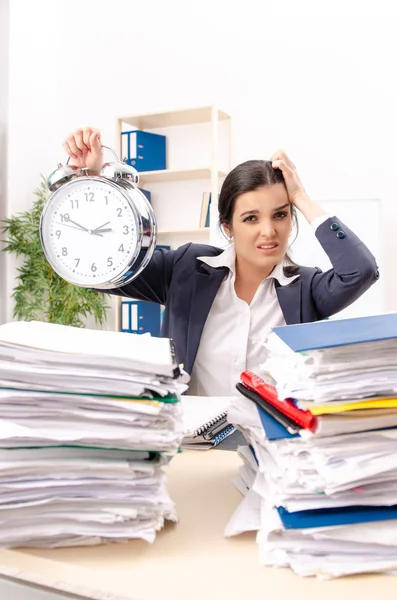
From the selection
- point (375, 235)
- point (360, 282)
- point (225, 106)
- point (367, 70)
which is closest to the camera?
point (360, 282)

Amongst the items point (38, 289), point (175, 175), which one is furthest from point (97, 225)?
point (38, 289)

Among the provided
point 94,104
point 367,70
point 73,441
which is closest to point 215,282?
point 73,441

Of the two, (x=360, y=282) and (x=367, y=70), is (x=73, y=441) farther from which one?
(x=367, y=70)

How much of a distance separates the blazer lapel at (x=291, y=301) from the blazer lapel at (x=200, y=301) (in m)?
0.18

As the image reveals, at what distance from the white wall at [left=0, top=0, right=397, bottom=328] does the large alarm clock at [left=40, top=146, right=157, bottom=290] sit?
2493 millimetres

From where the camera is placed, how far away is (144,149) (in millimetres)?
4152

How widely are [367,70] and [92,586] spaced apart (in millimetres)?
3779

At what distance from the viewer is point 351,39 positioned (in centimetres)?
379

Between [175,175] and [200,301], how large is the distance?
8.38ft

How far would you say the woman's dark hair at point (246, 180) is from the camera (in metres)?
1.63

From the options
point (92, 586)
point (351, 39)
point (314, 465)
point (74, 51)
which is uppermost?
point (74, 51)

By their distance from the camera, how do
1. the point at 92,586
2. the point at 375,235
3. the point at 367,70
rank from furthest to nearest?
1. the point at 367,70
2. the point at 375,235
3. the point at 92,586

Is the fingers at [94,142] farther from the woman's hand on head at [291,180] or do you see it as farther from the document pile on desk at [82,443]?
the document pile on desk at [82,443]

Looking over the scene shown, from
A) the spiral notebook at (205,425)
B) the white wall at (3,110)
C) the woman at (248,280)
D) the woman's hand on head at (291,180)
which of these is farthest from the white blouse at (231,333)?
the white wall at (3,110)
